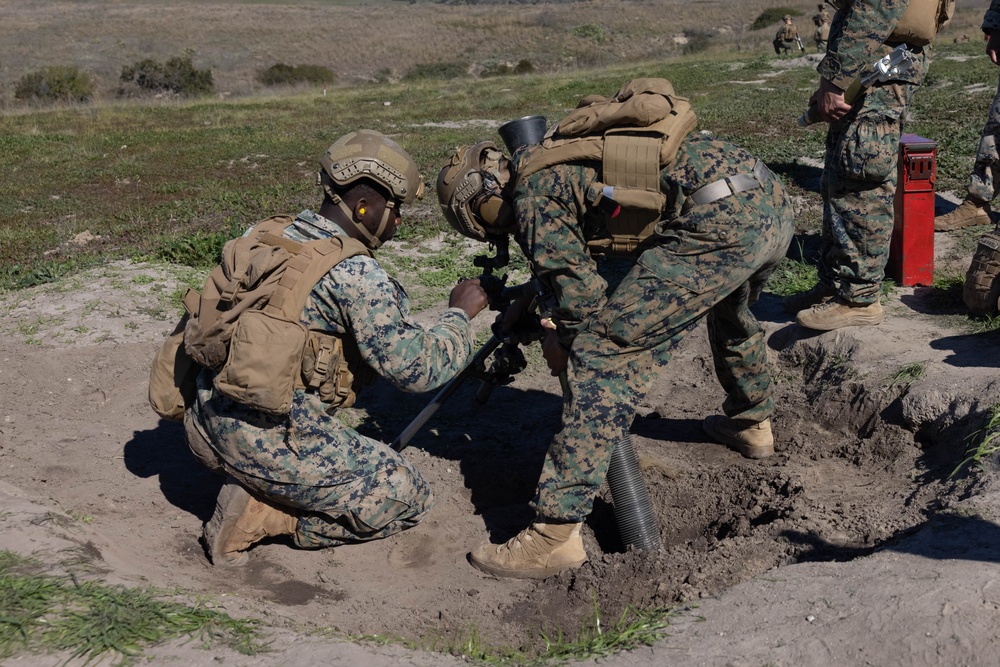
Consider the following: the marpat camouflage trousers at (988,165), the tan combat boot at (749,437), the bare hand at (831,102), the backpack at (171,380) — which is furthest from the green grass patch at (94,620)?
the marpat camouflage trousers at (988,165)

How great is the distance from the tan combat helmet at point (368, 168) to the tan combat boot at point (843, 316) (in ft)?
8.15

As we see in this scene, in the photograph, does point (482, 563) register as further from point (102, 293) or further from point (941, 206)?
point (941, 206)

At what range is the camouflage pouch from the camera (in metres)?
4.80

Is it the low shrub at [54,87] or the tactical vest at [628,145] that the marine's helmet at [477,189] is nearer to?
the tactical vest at [628,145]

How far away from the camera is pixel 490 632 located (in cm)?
341

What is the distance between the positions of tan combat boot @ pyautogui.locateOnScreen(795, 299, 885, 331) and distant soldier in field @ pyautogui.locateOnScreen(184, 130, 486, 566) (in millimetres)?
2161

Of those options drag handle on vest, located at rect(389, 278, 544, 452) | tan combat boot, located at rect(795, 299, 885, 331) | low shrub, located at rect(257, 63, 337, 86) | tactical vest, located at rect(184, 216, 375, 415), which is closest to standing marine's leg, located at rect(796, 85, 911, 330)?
tan combat boot, located at rect(795, 299, 885, 331)

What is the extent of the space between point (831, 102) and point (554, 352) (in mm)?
2207

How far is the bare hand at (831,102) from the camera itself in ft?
16.2

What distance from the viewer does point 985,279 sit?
491 centimetres

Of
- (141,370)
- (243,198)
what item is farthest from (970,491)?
(243,198)

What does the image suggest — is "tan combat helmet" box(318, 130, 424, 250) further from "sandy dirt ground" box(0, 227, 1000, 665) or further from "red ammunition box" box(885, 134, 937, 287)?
"red ammunition box" box(885, 134, 937, 287)

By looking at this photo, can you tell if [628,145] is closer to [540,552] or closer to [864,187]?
[540,552]

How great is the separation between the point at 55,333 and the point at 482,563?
10.5 ft
